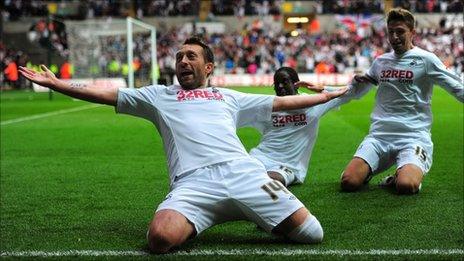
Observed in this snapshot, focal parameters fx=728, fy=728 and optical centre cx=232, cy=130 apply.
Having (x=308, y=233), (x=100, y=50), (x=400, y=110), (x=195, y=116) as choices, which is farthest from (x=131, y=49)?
(x=308, y=233)

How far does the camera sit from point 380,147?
8414 mm

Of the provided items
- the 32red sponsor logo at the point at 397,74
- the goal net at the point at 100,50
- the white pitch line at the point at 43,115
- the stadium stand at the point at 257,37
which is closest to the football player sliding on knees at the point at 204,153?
the 32red sponsor logo at the point at 397,74

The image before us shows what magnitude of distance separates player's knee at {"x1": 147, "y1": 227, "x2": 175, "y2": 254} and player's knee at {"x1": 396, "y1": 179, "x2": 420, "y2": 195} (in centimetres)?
334

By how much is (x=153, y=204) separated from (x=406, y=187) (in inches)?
106

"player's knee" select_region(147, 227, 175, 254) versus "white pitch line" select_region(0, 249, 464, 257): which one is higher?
"player's knee" select_region(147, 227, 175, 254)

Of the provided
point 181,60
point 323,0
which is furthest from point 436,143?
point 323,0

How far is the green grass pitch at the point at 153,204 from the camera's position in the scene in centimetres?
558

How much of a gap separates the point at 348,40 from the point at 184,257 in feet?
144

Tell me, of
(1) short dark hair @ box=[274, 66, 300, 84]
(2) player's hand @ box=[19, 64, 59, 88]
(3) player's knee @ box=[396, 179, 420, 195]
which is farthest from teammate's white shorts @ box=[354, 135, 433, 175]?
(2) player's hand @ box=[19, 64, 59, 88]

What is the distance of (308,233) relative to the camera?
5504 millimetres

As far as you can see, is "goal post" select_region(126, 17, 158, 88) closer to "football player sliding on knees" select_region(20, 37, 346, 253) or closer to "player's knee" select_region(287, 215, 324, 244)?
"football player sliding on knees" select_region(20, 37, 346, 253)

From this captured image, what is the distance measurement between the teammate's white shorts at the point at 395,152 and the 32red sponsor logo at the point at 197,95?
114 inches

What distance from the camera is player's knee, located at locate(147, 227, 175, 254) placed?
5234mm

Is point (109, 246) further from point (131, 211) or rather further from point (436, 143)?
point (436, 143)
